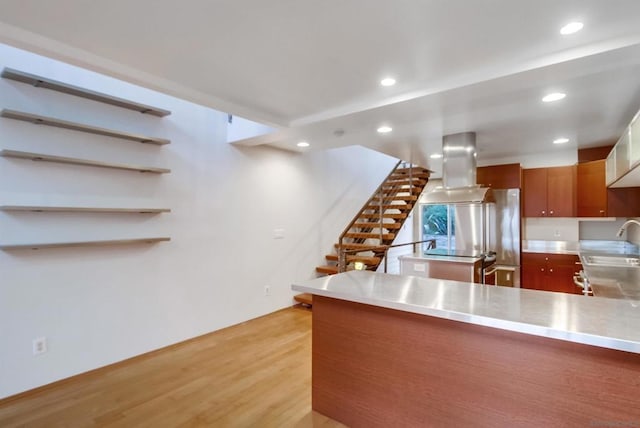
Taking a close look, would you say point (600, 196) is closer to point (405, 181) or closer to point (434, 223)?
point (405, 181)

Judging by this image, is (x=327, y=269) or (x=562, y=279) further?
(x=327, y=269)

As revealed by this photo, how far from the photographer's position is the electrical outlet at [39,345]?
261 cm

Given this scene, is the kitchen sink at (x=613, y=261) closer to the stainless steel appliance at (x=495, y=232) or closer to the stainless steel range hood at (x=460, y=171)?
the stainless steel appliance at (x=495, y=232)

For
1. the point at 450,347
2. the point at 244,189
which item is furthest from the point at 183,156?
the point at 450,347

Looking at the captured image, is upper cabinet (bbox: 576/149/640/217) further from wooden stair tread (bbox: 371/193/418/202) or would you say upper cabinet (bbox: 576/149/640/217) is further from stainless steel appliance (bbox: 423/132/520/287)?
wooden stair tread (bbox: 371/193/418/202)

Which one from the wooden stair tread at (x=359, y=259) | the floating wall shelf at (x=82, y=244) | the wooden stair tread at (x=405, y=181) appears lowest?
the wooden stair tread at (x=359, y=259)

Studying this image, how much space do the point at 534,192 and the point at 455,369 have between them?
4.65 m

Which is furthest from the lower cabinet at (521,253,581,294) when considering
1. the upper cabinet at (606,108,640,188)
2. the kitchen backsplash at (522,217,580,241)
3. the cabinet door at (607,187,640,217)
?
the upper cabinet at (606,108,640,188)

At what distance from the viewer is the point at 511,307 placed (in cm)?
157

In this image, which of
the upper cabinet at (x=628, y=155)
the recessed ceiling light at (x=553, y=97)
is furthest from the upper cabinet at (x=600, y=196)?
the recessed ceiling light at (x=553, y=97)

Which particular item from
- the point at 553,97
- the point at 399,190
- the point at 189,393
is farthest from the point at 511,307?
the point at 399,190

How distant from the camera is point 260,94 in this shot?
2.86 m

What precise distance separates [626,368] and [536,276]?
4350 millimetres

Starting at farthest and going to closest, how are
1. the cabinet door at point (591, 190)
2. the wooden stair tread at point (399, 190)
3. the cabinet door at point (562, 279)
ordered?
the wooden stair tread at point (399, 190)
the cabinet door at point (562, 279)
the cabinet door at point (591, 190)
